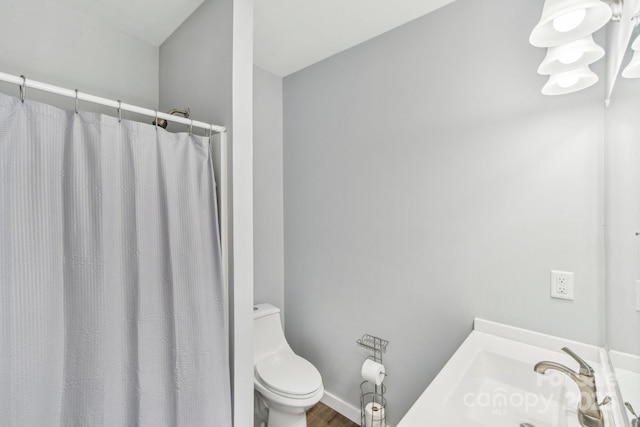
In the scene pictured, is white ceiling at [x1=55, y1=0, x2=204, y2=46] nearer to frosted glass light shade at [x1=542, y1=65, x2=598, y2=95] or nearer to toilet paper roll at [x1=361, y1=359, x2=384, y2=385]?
frosted glass light shade at [x1=542, y1=65, x2=598, y2=95]

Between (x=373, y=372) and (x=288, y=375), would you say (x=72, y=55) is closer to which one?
(x=288, y=375)

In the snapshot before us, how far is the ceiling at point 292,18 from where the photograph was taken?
5.18ft

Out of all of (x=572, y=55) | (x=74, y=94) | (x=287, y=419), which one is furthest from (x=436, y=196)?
(x=74, y=94)

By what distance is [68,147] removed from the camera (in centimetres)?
100

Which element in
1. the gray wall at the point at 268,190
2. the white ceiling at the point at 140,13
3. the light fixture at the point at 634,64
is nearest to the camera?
the light fixture at the point at 634,64

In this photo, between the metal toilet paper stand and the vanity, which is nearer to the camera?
the vanity

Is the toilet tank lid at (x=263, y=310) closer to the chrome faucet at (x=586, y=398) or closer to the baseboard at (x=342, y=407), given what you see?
the baseboard at (x=342, y=407)

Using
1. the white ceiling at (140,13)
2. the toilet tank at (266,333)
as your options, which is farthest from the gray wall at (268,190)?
the white ceiling at (140,13)

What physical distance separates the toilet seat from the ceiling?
2.17 m

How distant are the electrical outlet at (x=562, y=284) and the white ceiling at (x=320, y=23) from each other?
58.1 inches

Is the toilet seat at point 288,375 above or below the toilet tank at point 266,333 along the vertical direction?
below

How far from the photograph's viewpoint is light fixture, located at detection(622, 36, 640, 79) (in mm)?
629

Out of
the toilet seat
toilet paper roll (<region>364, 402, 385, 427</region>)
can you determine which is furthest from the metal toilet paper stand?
the toilet seat

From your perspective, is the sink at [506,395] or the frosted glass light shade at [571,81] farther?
the frosted glass light shade at [571,81]
